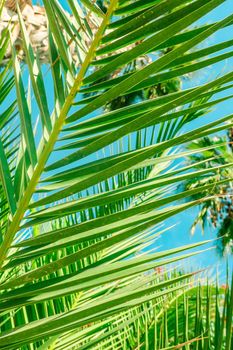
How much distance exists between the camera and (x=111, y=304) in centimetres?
51

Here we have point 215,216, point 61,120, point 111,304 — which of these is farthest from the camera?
point 215,216

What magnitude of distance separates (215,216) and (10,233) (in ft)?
33.5

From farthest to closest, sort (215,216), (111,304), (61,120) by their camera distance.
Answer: (215,216), (61,120), (111,304)

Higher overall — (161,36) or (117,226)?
(161,36)

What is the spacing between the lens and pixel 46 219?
23.7 inches

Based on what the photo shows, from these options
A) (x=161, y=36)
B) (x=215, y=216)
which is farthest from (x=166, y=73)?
(x=215, y=216)

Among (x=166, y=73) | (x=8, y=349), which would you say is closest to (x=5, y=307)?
(x=8, y=349)

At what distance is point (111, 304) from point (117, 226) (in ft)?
0.25

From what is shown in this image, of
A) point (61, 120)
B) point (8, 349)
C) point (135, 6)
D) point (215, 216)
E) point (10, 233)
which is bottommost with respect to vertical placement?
point (215, 216)

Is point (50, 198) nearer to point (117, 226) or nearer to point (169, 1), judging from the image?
point (117, 226)

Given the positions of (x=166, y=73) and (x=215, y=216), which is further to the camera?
(x=215, y=216)

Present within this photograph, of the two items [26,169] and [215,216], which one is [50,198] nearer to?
[26,169]

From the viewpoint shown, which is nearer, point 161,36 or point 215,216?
point 161,36

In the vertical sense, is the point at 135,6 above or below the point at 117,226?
above
